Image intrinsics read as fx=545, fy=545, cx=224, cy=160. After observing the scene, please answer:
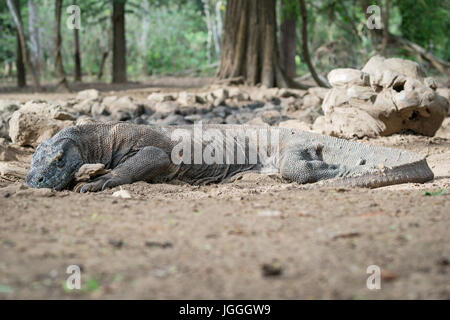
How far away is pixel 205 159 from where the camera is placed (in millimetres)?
5242

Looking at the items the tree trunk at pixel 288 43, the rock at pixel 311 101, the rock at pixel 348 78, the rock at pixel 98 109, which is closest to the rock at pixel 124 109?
the rock at pixel 98 109

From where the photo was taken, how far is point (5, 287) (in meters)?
1.95

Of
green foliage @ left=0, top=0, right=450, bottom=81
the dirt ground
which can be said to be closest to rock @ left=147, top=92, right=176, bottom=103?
green foliage @ left=0, top=0, right=450, bottom=81

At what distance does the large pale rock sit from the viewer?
6.35 metres

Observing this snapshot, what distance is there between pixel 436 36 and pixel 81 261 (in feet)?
49.0

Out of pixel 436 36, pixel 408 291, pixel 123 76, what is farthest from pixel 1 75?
pixel 408 291

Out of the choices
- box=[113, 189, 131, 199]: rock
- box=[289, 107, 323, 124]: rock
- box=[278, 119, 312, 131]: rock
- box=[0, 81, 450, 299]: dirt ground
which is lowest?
box=[113, 189, 131, 199]: rock

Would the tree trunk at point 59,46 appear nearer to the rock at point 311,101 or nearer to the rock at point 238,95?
the rock at point 238,95

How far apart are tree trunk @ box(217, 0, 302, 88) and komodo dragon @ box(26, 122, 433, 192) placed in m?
6.19

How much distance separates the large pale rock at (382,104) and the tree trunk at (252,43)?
182 inches

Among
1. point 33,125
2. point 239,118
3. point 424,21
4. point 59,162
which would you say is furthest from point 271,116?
point 424,21

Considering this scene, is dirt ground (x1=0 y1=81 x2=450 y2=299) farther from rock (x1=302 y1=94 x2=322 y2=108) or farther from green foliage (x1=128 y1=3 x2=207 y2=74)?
green foliage (x1=128 y1=3 x2=207 y2=74)

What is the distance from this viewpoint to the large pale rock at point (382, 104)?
6352 mm
